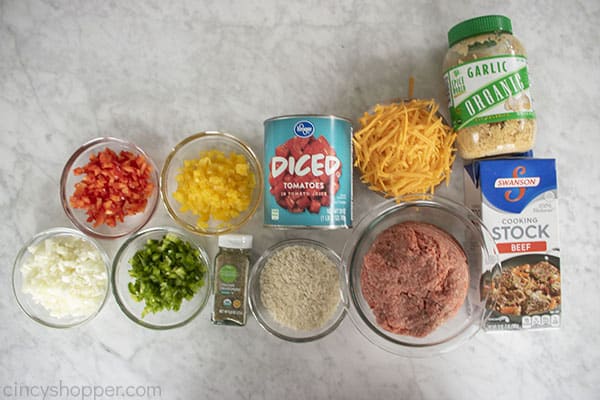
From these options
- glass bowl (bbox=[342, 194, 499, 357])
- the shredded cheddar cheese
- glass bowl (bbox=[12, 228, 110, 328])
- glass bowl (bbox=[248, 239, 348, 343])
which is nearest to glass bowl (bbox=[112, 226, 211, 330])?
glass bowl (bbox=[12, 228, 110, 328])

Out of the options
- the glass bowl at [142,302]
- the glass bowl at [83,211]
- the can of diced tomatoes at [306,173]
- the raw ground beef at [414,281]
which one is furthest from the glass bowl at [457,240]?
the glass bowl at [83,211]

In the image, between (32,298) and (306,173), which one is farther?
(32,298)

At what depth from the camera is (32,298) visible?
1366 millimetres

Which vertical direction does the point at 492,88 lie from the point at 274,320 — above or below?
above

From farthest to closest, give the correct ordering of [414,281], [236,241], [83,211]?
[83,211] < [236,241] < [414,281]

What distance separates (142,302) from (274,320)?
0.44 metres

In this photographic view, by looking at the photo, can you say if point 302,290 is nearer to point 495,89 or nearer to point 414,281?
point 414,281

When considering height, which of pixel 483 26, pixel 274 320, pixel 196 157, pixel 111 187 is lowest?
pixel 274 320

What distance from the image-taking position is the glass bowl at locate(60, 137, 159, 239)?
1334 millimetres

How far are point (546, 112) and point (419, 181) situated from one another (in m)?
0.57

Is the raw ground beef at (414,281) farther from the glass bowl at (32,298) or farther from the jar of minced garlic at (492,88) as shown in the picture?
the glass bowl at (32,298)

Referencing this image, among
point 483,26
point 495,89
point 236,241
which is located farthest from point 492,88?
point 236,241

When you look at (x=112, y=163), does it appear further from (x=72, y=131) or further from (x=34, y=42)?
(x=34, y=42)

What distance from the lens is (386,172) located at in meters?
1.19
